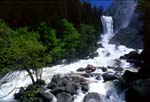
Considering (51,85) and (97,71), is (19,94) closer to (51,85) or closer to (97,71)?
(51,85)

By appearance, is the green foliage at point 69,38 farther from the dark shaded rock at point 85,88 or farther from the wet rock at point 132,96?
Result: the wet rock at point 132,96

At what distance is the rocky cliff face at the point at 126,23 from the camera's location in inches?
1642

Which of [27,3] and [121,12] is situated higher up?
[27,3]

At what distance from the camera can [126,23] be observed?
161 ft

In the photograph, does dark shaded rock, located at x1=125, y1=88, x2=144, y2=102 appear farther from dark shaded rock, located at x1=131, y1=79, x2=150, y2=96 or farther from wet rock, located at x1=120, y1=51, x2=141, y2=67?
wet rock, located at x1=120, y1=51, x2=141, y2=67

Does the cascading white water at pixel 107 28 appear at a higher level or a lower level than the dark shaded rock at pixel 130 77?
lower

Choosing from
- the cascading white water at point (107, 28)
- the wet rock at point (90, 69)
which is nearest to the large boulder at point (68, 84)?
the wet rock at point (90, 69)

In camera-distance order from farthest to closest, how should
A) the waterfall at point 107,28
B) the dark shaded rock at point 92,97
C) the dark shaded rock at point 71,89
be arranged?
1. the waterfall at point 107,28
2. the dark shaded rock at point 71,89
3. the dark shaded rock at point 92,97

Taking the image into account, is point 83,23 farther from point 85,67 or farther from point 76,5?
point 85,67

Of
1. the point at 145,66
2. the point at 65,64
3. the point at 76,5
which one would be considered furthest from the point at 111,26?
the point at 145,66

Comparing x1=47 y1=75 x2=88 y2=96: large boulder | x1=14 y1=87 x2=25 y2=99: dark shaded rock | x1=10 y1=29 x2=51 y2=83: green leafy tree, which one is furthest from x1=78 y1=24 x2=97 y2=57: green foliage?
x1=14 y1=87 x2=25 y2=99: dark shaded rock

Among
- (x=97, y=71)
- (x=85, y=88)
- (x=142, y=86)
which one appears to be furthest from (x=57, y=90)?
(x=97, y=71)

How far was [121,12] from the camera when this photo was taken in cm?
5000

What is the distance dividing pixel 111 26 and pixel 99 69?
20.1 m
